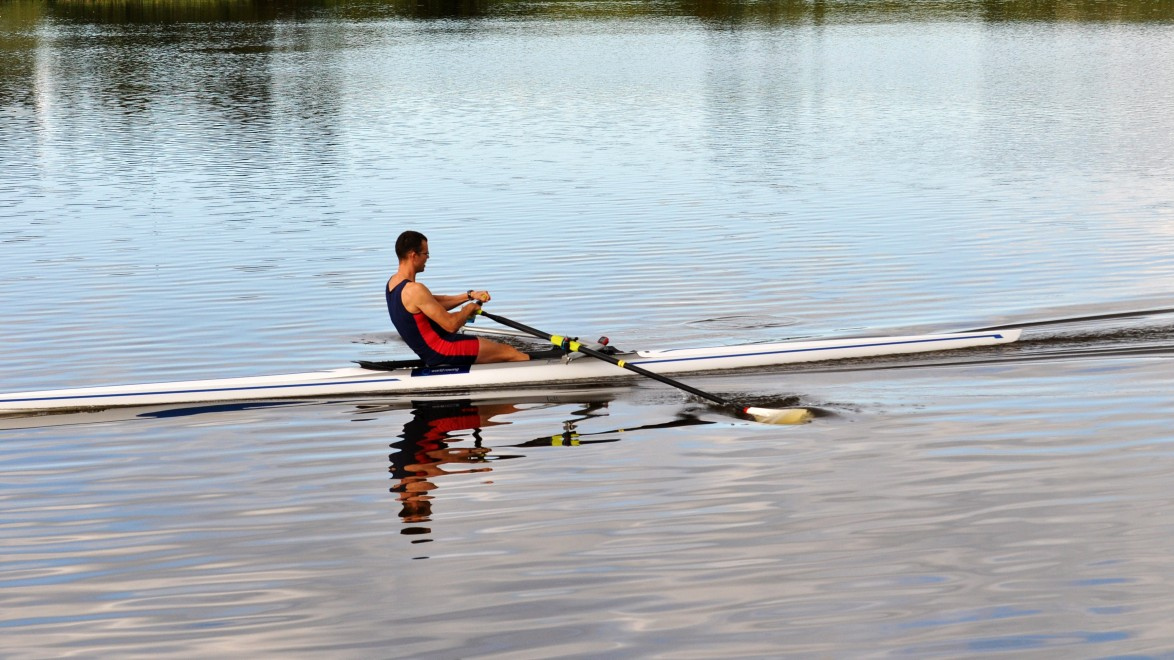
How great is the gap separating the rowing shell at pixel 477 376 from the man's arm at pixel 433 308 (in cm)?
44

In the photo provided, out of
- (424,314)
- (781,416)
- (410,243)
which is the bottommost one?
(781,416)

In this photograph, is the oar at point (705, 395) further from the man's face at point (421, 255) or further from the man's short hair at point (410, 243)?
the man's short hair at point (410, 243)

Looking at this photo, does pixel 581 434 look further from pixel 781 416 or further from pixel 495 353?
pixel 495 353

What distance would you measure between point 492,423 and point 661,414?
58.0 inches

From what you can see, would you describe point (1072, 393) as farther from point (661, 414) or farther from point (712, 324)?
point (712, 324)

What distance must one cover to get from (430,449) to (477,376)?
6.02ft

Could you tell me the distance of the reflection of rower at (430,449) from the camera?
947 centimetres

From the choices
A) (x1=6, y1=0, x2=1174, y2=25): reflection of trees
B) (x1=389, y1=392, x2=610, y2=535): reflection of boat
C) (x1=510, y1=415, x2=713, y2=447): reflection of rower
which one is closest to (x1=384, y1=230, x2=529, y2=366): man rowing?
(x1=389, y1=392, x2=610, y2=535): reflection of boat

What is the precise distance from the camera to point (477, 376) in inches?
494

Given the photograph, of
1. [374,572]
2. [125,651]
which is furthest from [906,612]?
[125,651]

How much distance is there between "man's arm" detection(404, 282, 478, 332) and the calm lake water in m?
0.74

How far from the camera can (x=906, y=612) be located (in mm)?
7281

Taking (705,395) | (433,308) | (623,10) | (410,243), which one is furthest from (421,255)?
(623,10)

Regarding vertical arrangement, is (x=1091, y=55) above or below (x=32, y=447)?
above
